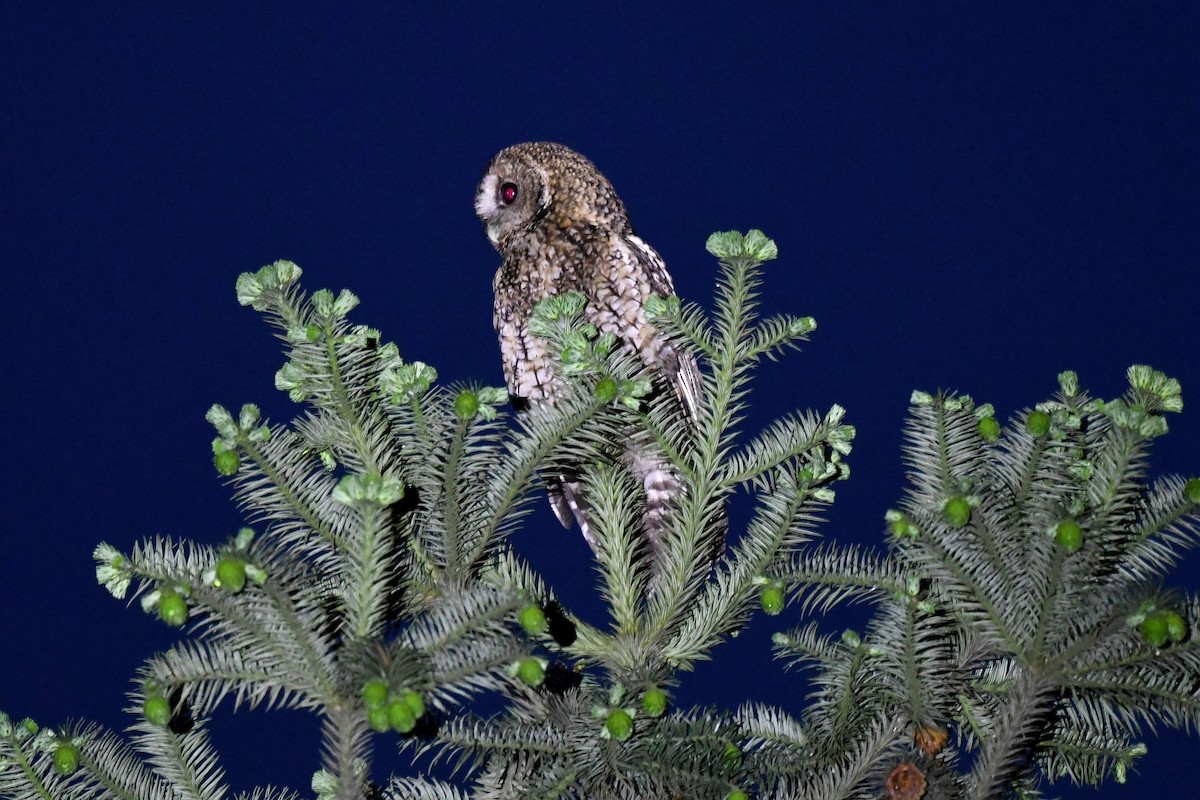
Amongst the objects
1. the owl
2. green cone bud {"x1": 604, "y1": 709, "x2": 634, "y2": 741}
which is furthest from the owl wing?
green cone bud {"x1": 604, "y1": 709, "x2": 634, "y2": 741}

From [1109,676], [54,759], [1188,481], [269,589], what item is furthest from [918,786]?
[54,759]

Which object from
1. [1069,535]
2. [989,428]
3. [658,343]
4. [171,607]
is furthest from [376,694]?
[658,343]

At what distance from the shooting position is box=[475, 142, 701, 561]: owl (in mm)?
1533

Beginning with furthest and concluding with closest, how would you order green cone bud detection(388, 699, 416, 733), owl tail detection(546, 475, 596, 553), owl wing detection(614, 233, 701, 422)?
owl tail detection(546, 475, 596, 553) → owl wing detection(614, 233, 701, 422) → green cone bud detection(388, 699, 416, 733)

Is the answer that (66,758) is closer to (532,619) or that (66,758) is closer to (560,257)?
(532,619)

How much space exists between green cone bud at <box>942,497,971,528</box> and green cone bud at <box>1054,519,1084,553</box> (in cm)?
5

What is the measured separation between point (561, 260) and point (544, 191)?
0.13m

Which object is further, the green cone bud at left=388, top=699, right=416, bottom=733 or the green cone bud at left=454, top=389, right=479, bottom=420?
the green cone bud at left=454, top=389, right=479, bottom=420

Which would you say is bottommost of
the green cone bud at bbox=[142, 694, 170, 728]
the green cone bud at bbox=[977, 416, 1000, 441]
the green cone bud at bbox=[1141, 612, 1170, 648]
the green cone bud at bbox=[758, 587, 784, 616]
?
the green cone bud at bbox=[142, 694, 170, 728]

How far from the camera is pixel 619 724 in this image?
636 mm

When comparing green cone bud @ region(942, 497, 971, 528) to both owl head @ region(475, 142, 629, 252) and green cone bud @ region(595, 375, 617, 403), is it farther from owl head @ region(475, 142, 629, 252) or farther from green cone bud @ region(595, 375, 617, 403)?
owl head @ region(475, 142, 629, 252)

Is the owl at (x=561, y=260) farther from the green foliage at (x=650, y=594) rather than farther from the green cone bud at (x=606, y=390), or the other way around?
the green cone bud at (x=606, y=390)

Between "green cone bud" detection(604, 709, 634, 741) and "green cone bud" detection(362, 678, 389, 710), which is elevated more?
"green cone bud" detection(362, 678, 389, 710)

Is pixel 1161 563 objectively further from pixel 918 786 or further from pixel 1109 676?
pixel 918 786
